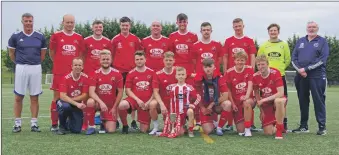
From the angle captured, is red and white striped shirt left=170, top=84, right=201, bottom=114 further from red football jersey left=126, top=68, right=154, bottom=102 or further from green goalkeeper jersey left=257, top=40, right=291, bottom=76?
green goalkeeper jersey left=257, top=40, right=291, bottom=76

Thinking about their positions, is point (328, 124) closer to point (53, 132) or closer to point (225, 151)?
point (225, 151)

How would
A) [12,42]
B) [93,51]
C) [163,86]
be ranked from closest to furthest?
[12,42] < [163,86] < [93,51]

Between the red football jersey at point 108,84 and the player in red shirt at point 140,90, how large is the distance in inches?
7.6

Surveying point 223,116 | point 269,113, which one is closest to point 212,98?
point 223,116

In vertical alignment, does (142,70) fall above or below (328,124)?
above

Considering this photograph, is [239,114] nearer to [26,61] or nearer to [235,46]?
[235,46]

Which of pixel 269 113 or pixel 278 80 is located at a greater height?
pixel 278 80

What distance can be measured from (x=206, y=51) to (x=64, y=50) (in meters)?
2.58

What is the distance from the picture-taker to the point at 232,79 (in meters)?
6.88

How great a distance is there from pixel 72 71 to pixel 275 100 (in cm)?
339

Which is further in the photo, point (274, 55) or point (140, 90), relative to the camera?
point (274, 55)

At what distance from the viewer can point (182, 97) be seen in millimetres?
6469

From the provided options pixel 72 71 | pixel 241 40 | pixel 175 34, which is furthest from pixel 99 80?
pixel 241 40

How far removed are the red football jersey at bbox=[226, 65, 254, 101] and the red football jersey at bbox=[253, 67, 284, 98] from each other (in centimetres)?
19
